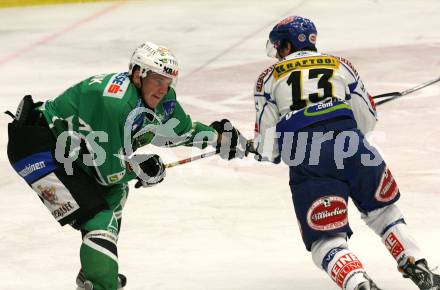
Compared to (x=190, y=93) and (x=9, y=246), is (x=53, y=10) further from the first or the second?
(x=9, y=246)

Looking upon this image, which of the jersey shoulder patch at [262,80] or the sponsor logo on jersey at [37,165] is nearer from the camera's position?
the sponsor logo on jersey at [37,165]

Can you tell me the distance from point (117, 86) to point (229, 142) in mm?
1056

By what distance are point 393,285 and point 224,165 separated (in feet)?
8.12

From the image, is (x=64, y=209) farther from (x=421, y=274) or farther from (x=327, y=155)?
(x=421, y=274)

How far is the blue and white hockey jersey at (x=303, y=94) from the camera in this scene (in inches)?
210

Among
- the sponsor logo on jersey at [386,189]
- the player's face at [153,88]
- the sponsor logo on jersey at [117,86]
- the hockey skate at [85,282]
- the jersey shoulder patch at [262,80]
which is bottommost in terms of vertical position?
the hockey skate at [85,282]

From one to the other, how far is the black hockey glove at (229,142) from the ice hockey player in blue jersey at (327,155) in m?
0.54

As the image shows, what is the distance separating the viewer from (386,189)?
213 inches

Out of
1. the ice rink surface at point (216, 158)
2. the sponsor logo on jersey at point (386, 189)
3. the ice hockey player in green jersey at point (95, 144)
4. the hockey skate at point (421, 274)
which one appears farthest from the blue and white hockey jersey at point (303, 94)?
the ice rink surface at point (216, 158)

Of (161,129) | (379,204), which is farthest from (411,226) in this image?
(161,129)

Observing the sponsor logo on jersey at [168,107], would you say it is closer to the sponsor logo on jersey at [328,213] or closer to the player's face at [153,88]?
the player's face at [153,88]

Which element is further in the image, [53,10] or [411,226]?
[53,10]

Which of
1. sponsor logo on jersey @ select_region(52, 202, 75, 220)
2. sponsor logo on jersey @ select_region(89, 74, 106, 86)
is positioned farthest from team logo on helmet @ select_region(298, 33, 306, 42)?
sponsor logo on jersey @ select_region(52, 202, 75, 220)

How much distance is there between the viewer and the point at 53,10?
556 inches
